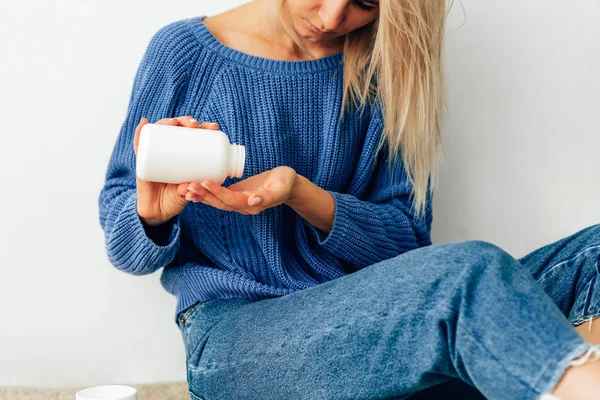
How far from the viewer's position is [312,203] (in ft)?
3.04

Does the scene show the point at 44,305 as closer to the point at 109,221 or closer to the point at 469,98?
the point at 109,221

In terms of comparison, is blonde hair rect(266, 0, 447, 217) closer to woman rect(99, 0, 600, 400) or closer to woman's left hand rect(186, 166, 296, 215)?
woman rect(99, 0, 600, 400)

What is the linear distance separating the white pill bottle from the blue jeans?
208mm

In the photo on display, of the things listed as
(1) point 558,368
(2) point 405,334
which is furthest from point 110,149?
(1) point 558,368

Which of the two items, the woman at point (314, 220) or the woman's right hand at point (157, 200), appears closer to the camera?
the woman at point (314, 220)

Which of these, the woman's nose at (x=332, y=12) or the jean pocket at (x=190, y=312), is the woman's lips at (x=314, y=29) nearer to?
the woman's nose at (x=332, y=12)

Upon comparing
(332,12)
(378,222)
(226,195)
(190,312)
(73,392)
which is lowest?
(73,392)

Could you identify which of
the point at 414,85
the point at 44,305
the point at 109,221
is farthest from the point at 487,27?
the point at 44,305

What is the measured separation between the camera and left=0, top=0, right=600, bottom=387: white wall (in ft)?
3.86

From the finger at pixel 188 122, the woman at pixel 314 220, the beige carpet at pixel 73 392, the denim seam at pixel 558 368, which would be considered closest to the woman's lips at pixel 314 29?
the woman at pixel 314 220

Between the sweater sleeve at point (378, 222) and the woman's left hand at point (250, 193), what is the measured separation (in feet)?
0.41

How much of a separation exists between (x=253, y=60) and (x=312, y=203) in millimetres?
259

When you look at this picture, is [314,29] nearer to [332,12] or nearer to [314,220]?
[332,12]

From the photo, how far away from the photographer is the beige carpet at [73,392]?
1.22m
